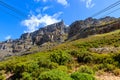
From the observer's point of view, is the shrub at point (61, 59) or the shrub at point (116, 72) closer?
the shrub at point (116, 72)

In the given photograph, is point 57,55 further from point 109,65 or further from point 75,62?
point 109,65

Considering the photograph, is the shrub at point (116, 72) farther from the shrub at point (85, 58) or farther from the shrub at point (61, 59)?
the shrub at point (61, 59)

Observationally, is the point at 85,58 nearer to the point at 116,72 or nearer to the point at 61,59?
the point at 61,59

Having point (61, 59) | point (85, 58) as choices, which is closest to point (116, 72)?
point (85, 58)

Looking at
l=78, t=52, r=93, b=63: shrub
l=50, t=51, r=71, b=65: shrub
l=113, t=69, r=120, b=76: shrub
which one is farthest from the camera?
l=78, t=52, r=93, b=63: shrub

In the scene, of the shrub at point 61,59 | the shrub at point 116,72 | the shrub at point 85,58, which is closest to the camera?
the shrub at point 116,72

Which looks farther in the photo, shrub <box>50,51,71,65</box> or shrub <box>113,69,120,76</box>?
shrub <box>50,51,71,65</box>

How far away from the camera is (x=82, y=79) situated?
73.8ft

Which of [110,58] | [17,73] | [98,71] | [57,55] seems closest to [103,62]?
[110,58]

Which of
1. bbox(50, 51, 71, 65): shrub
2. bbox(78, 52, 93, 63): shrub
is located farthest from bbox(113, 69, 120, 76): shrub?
bbox(50, 51, 71, 65): shrub

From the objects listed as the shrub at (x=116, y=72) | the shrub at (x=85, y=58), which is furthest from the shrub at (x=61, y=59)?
the shrub at (x=116, y=72)

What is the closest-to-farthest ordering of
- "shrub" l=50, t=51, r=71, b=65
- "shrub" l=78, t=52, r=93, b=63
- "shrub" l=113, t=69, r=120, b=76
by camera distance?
"shrub" l=113, t=69, r=120, b=76
"shrub" l=50, t=51, r=71, b=65
"shrub" l=78, t=52, r=93, b=63

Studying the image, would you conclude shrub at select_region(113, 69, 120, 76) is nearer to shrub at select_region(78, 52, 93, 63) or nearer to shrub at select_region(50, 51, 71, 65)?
shrub at select_region(78, 52, 93, 63)

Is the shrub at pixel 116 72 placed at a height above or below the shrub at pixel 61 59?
below
